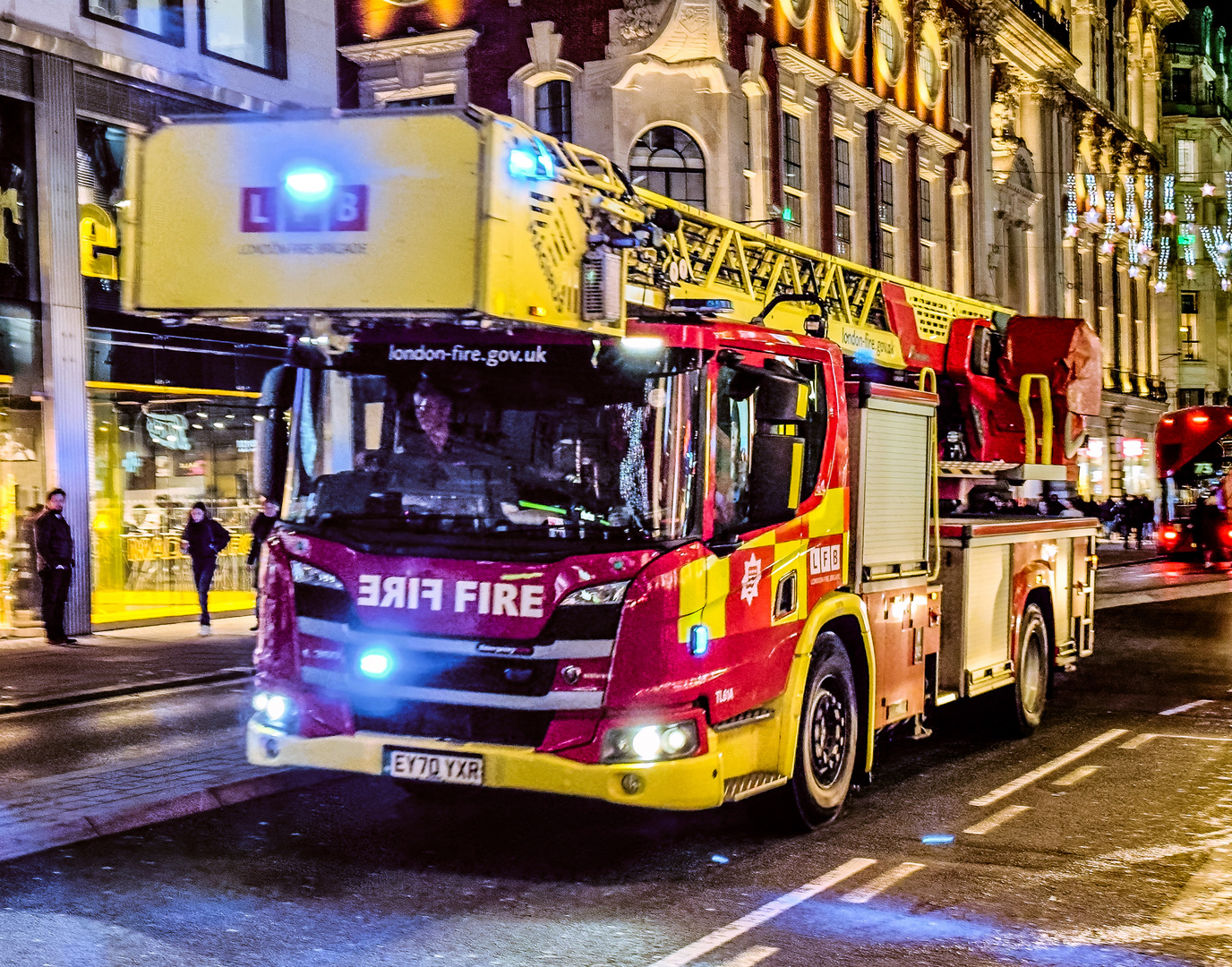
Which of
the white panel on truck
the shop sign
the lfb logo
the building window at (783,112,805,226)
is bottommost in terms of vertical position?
the white panel on truck

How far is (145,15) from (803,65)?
13.8m

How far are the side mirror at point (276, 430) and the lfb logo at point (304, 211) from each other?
35.7 inches

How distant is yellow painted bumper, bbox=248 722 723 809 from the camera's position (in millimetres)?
6629

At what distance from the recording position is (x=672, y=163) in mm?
25828

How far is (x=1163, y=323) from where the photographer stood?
66.2m

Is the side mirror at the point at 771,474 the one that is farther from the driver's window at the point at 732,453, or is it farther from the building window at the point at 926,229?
the building window at the point at 926,229

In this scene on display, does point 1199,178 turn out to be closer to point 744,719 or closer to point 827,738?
point 827,738

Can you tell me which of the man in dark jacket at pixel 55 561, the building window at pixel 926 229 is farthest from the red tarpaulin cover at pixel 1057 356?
the building window at pixel 926 229

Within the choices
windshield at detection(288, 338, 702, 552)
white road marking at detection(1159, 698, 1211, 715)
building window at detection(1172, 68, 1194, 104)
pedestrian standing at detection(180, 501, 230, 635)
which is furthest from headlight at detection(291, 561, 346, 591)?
building window at detection(1172, 68, 1194, 104)

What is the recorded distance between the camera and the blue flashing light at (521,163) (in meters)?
6.52

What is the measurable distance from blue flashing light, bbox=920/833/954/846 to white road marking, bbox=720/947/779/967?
6.72ft

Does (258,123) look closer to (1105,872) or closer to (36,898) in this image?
(36,898)

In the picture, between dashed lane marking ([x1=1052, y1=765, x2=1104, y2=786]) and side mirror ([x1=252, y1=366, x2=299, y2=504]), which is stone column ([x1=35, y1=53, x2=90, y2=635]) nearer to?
side mirror ([x1=252, y1=366, x2=299, y2=504])

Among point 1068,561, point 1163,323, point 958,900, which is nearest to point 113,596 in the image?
point 1068,561
